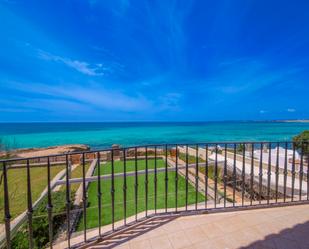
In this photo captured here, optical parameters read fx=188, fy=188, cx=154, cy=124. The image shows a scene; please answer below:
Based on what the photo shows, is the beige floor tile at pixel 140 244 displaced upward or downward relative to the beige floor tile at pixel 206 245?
downward

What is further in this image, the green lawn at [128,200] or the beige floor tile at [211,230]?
the green lawn at [128,200]

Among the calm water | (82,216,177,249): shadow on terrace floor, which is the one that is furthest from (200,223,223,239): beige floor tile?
the calm water

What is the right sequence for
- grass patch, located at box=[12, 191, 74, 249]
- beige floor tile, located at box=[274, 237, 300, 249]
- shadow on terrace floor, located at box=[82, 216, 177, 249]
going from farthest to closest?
grass patch, located at box=[12, 191, 74, 249] → shadow on terrace floor, located at box=[82, 216, 177, 249] → beige floor tile, located at box=[274, 237, 300, 249]

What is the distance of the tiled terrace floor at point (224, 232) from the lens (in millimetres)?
1744

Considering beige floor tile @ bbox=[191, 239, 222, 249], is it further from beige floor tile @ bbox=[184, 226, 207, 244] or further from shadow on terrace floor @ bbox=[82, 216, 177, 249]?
shadow on terrace floor @ bbox=[82, 216, 177, 249]

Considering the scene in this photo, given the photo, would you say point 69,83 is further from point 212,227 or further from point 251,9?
point 212,227

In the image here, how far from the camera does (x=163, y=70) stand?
23.7 m

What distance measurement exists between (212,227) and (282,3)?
8140 millimetres

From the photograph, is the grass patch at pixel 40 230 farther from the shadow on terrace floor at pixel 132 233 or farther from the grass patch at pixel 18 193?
the shadow on terrace floor at pixel 132 233

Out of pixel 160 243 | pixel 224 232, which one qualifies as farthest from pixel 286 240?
pixel 160 243

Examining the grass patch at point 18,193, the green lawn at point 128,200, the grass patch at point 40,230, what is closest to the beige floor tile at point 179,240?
the grass patch at point 40,230

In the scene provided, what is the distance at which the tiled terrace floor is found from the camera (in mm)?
1744

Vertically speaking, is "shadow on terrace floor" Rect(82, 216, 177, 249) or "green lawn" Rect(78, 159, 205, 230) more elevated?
"shadow on terrace floor" Rect(82, 216, 177, 249)

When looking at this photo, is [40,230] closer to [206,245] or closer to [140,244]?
[140,244]
